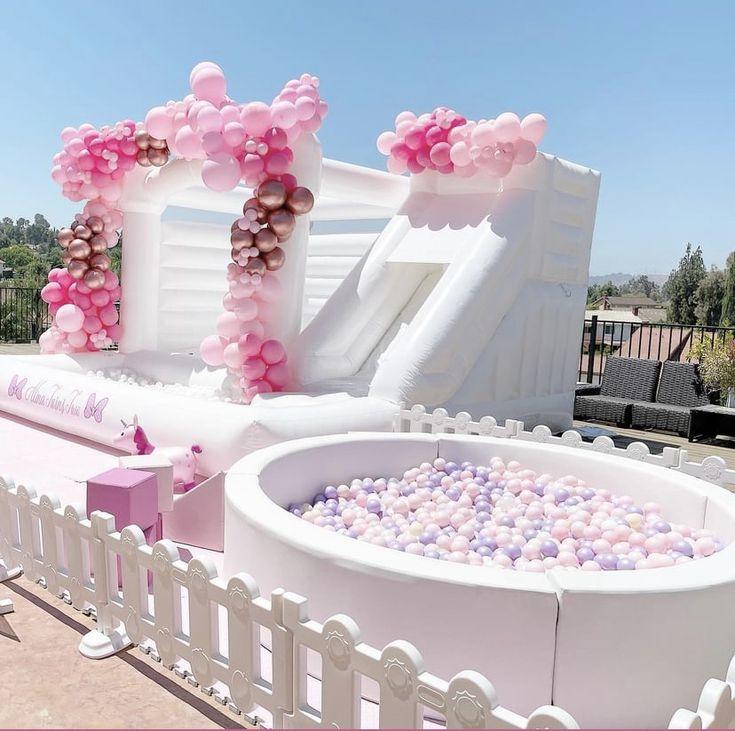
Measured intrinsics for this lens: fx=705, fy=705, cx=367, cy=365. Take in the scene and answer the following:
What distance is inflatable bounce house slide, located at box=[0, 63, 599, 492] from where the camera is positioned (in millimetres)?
4793

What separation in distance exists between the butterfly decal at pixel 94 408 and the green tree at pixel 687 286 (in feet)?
123

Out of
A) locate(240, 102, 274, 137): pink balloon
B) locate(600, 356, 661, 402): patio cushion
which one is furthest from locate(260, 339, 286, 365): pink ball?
locate(600, 356, 661, 402): patio cushion

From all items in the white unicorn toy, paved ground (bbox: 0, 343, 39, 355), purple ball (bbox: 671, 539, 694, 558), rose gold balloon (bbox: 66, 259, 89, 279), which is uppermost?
rose gold balloon (bbox: 66, 259, 89, 279)

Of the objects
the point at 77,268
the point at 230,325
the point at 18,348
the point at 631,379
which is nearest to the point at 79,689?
the point at 230,325

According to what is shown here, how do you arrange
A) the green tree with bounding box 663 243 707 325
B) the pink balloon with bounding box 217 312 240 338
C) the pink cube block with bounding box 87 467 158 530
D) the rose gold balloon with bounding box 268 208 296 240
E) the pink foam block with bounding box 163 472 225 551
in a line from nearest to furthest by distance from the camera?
1. the pink cube block with bounding box 87 467 158 530
2. the pink foam block with bounding box 163 472 225 551
3. the rose gold balloon with bounding box 268 208 296 240
4. the pink balloon with bounding box 217 312 240 338
5. the green tree with bounding box 663 243 707 325

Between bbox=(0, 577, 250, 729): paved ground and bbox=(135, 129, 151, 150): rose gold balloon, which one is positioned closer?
bbox=(0, 577, 250, 729): paved ground

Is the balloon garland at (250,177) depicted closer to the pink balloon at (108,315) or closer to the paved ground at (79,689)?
the pink balloon at (108,315)

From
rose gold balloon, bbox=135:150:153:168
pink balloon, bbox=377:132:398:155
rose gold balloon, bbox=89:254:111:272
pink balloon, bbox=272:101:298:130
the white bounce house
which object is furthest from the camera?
rose gold balloon, bbox=89:254:111:272

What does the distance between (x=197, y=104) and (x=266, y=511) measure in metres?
3.81

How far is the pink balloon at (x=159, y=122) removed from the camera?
220 inches

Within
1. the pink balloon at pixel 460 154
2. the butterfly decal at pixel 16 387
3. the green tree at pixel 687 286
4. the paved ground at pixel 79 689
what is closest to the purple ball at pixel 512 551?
Answer: the paved ground at pixel 79 689

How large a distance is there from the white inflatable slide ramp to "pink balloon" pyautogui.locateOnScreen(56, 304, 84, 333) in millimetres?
2673

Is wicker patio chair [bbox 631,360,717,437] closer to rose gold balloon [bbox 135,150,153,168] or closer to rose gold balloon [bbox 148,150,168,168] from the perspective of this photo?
rose gold balloon [bbox 148,150,168,168]

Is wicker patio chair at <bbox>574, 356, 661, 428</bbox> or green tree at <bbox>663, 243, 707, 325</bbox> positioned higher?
green tree at <bbox>663, 243, 707, 325</bbox>
